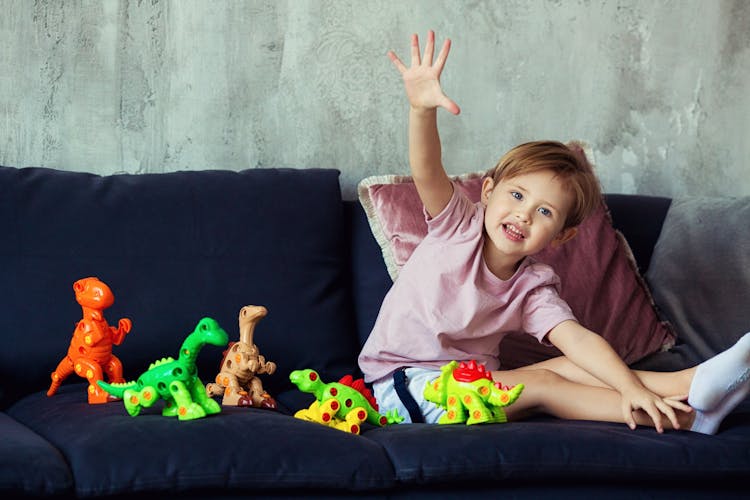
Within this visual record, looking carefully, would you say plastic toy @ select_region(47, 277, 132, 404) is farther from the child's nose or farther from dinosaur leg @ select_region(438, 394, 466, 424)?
the child's nose

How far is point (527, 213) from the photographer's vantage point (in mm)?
2006

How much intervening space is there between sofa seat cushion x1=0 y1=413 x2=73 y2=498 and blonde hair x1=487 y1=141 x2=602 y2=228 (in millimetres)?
1050

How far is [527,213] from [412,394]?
416 millimetres

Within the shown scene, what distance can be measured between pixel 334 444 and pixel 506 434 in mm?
277

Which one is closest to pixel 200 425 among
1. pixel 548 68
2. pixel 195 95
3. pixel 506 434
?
pixel 506 434

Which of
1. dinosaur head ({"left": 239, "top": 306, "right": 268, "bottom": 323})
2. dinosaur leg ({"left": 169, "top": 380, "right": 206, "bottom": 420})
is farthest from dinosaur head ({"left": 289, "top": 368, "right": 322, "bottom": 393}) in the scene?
dinosaur leg ({"left": 169, "top": 380, "right": 206, "bottom": 420})

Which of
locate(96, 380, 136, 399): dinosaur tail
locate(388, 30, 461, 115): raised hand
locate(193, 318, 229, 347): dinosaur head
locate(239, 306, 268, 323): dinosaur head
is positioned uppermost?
locate(388, 30, 461, 115): raised hand

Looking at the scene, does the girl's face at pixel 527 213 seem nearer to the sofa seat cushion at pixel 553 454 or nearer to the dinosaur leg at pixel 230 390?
the sofa seat cushion at pixel 553 454

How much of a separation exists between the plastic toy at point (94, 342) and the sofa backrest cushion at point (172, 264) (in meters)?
0.14

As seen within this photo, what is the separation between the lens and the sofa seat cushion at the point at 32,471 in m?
1.38

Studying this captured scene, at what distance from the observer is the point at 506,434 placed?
64.0 inches

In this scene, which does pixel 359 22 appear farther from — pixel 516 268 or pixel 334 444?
pixel 334 444

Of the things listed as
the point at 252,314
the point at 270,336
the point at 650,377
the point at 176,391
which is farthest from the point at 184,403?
the point at 650,377

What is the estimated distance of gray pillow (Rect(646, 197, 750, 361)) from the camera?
7.77 ft
